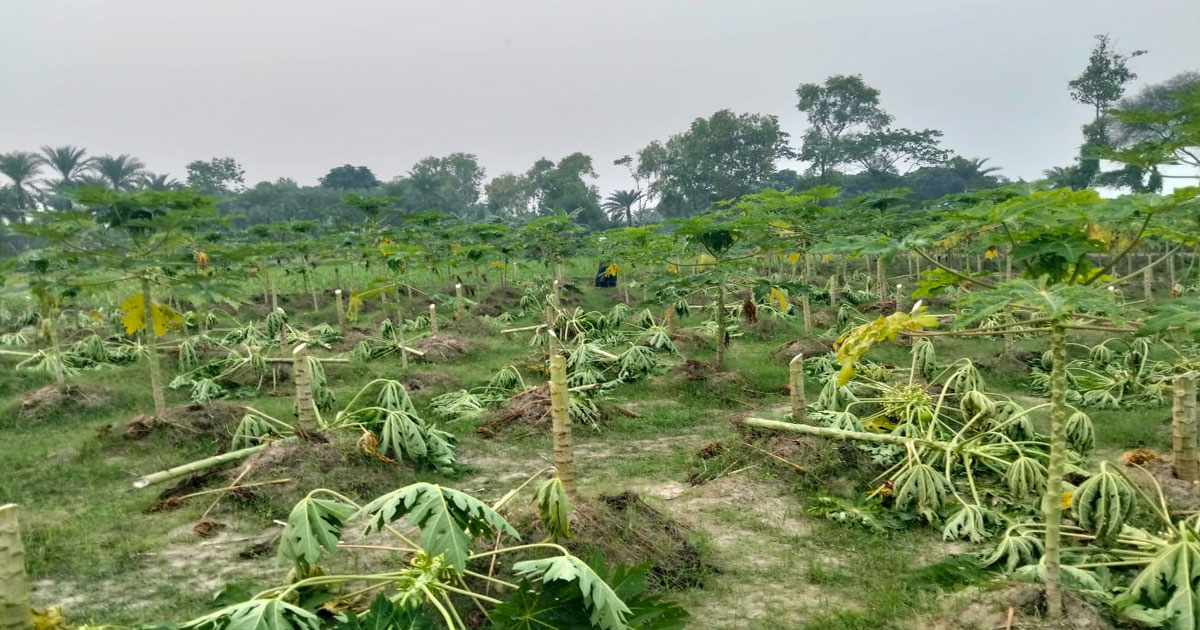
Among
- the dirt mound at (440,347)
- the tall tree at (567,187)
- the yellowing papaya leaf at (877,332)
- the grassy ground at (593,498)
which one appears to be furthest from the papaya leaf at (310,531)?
the tall tree at (567,187)

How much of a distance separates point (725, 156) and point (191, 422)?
47.2 m

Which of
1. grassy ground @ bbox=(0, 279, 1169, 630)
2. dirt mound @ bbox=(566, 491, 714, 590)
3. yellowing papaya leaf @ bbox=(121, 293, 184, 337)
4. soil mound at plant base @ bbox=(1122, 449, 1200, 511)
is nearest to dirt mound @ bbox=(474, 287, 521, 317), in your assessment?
grassy ground @ bbox=(0, 279, 1169, 630)

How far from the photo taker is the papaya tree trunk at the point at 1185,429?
4.96m

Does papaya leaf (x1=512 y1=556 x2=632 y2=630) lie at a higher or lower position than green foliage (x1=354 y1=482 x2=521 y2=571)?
lower

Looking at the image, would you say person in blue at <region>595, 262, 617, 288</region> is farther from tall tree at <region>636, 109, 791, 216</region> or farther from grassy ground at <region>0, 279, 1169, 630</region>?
A: tall tree at <region>636, 109, 791, 216</region>

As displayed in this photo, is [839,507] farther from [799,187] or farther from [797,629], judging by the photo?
[799,187]

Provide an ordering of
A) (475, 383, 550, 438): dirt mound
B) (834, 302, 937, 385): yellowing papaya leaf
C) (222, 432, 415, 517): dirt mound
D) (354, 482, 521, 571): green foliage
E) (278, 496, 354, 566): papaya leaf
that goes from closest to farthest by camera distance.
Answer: (354, 482, 521, 571): green foliage
(278, 496, 354, 566): papaya leaf
(834, 302, 937, 385): yellowing papaya leaf
(222, 432, 415, 517): dirt mound
(475, 383, 550, 438): dirt mound

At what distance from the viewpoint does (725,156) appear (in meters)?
51.0

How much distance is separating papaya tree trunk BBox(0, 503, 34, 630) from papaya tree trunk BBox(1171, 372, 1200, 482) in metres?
6.67

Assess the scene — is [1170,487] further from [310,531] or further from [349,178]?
[349,178]

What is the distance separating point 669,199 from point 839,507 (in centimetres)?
4938

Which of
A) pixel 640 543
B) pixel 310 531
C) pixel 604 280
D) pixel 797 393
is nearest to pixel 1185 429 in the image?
pixel 797 393

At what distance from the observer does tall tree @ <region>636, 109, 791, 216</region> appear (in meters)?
50.3

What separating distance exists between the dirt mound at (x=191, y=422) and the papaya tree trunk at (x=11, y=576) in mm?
4740
